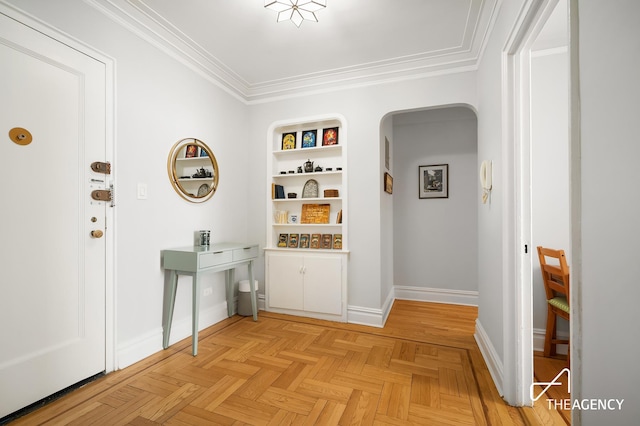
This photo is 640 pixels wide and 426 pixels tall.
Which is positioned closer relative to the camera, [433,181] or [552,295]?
[552,295]

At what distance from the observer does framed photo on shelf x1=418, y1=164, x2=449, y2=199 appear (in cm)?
409

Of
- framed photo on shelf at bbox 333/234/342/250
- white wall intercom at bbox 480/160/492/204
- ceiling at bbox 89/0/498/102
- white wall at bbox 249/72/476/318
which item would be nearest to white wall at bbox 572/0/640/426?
white wall intercom at bbox 480/160/492/204

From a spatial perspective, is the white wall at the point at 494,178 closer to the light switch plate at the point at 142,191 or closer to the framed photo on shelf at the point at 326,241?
the framed photo on shelf at the point at 326,241

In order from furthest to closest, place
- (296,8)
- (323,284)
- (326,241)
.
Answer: (326,241)
(323,284)
(296,8)

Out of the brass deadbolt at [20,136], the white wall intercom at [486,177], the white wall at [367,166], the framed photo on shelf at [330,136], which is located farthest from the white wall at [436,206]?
the brass deadbolt at [20,136]

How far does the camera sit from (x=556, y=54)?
2418 millimetres

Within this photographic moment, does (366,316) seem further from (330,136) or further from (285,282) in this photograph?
(330,136)

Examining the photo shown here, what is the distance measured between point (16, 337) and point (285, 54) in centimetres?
292

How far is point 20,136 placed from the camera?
65.6 inches

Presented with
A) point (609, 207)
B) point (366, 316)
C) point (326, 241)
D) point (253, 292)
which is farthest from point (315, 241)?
point (609, 207)

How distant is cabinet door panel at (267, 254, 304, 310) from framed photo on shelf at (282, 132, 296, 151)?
134cm

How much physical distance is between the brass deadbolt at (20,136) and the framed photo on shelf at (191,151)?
1162mm

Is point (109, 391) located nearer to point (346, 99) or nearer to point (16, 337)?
point (16, 337)

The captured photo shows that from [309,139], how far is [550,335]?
2.97 m
